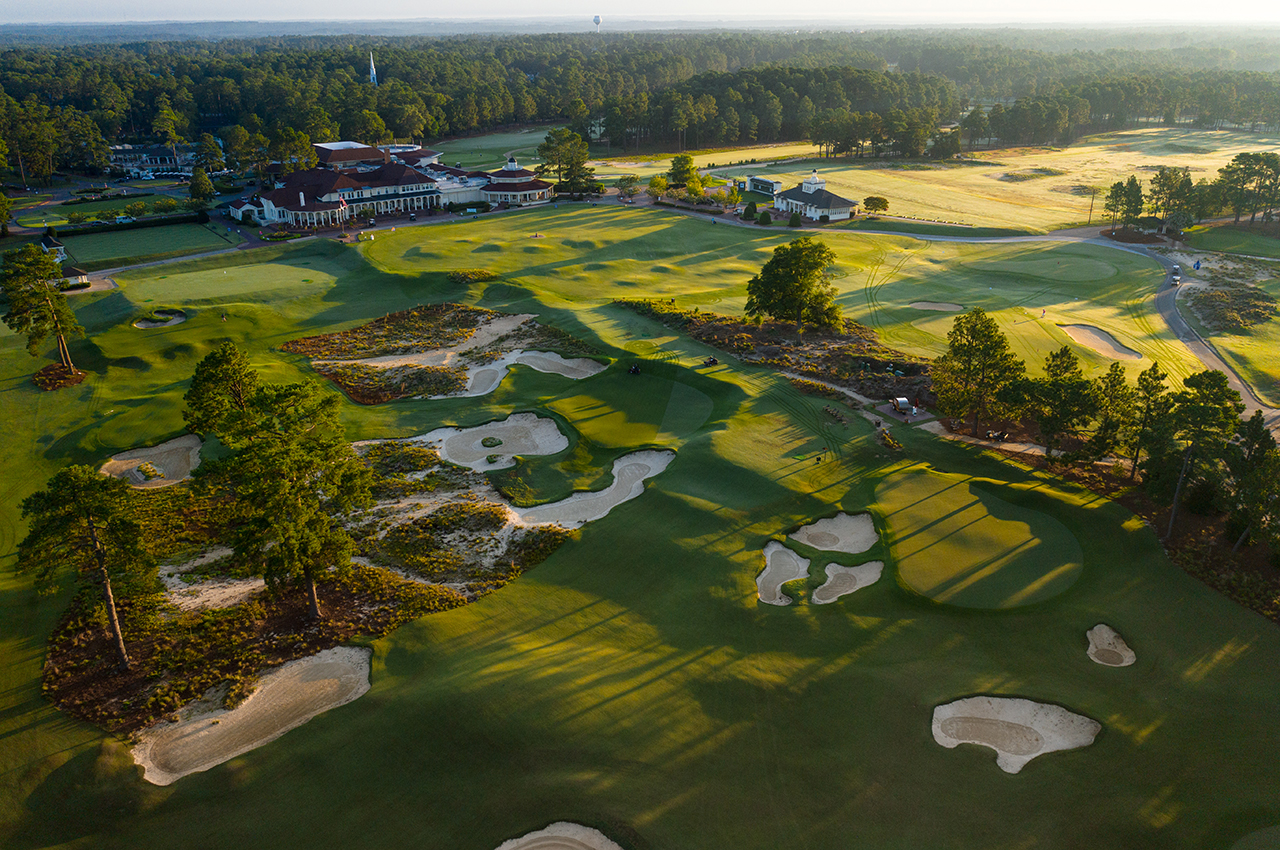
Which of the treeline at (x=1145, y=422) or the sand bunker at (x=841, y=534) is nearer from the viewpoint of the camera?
the treeline at (x=1145, y=422)

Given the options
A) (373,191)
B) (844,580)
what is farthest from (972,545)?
(373,191)

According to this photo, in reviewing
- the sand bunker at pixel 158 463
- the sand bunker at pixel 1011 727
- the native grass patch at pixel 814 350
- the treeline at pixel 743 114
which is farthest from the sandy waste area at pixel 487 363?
the treeline at pixel 743 114

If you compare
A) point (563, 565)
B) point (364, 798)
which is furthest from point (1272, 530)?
point (364, 798)

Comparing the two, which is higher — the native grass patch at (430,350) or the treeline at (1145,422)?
the treeline at (1145,422)

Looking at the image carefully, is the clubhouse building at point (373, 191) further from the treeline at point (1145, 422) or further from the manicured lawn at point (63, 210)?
the treeline at point (1145, 422)

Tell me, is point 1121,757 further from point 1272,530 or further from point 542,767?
point 542,767

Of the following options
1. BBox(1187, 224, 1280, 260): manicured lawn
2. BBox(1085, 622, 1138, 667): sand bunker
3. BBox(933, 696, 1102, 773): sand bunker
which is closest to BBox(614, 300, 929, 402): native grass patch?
BBox(1085, 622, 1138, 667): sand bunker

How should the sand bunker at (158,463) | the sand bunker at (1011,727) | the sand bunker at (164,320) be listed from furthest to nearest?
1. the sand bunker at (164,320)
2. the sand bunker at (158,463)
3. the sand bunker at (1011,727)

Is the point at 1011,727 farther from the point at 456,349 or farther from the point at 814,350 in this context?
the point at 456,349
